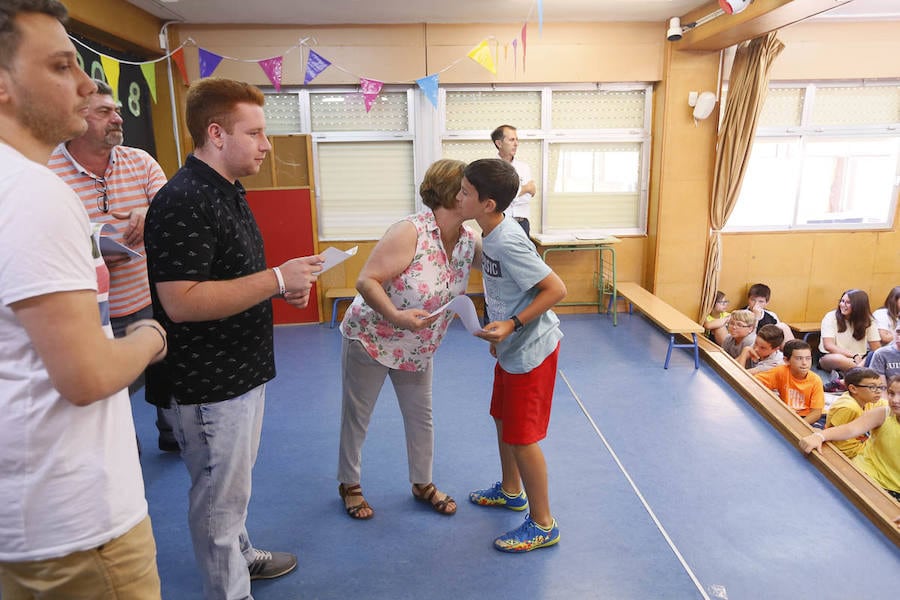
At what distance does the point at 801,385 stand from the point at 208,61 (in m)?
5.30

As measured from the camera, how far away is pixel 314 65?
5109 millimetres

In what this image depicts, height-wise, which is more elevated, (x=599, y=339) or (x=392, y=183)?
(x=392, y=183)

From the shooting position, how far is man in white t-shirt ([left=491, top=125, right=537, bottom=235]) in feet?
15.0

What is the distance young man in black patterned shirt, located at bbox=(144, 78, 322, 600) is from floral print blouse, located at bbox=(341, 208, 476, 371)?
1.71 ft

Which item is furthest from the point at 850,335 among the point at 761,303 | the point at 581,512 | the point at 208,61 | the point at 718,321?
the point at 208,61

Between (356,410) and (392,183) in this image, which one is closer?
(356,410)

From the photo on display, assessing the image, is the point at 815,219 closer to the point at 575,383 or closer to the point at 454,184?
the point at 575,383

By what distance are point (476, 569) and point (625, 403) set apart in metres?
1.85

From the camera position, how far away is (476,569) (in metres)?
2.12

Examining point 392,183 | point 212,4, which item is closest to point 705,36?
point 392,183

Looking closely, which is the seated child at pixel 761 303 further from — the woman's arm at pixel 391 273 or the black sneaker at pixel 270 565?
the black sneaker at pixel 270 565

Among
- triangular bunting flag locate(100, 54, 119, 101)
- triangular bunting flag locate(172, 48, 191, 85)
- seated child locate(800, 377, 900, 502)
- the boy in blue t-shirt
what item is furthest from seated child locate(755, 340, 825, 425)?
triangular bunting flag locate(172, 48, 191, 85)

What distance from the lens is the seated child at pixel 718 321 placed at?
5081 mm

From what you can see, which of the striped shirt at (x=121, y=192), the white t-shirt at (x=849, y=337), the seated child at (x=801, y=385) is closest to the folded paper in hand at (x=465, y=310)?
the striped shirt at (x=121, y=192)
